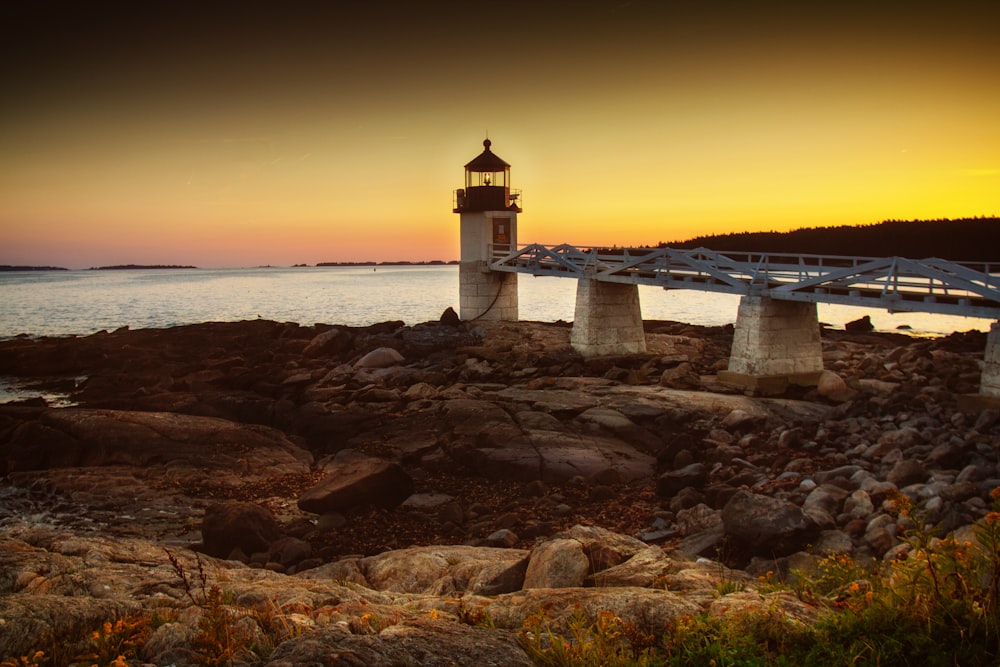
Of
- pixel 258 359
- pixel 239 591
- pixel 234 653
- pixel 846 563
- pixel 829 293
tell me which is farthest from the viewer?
pixel 258 359

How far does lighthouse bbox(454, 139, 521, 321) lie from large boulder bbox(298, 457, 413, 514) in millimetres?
19845

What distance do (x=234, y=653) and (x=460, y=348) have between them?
74.4 feet

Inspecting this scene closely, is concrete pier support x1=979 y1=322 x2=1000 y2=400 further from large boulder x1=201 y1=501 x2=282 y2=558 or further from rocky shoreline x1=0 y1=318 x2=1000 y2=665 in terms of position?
large boulder x1=201 y1=501 x2=282 y2=558

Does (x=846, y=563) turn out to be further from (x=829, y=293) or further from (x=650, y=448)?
(x=829, y=293)

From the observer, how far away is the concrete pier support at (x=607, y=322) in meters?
24.5

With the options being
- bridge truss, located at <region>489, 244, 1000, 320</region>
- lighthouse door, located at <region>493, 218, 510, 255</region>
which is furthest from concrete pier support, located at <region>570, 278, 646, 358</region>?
lighthouse door, located at <region>493, 218, 510, 255</region>

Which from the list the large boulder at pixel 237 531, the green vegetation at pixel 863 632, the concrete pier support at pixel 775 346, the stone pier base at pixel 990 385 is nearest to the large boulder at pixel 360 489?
the large boulder at pixel 237 531

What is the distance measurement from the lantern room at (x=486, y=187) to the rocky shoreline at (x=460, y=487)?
976cm

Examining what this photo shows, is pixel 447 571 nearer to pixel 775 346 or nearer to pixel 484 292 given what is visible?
pixel 775 346

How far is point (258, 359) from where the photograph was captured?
26328mm

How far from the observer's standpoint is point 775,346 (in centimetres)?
1855

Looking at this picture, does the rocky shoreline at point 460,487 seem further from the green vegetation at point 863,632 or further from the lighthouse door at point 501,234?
the lighthouse door at point 501,234

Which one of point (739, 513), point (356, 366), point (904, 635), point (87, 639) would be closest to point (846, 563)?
point (904, 635)

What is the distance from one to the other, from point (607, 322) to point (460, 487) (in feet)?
39.6
